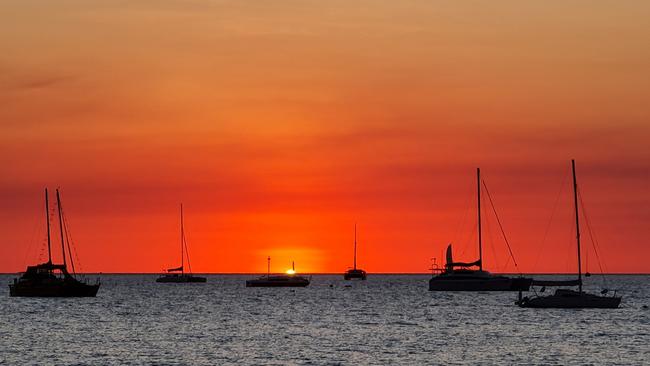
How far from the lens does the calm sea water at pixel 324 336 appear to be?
92.1 m

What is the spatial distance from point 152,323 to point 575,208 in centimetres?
5102

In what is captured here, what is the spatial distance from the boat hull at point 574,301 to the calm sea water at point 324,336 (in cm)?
142

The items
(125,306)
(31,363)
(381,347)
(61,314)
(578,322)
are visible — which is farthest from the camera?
(125,306)

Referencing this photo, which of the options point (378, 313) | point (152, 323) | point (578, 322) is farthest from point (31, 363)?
point (378, 313)

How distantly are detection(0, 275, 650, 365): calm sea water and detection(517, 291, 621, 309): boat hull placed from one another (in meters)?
1.42

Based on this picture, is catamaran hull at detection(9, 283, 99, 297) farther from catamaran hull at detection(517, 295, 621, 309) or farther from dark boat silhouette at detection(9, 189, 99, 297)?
catamaran hull at detection(517, 295, 621, 309)

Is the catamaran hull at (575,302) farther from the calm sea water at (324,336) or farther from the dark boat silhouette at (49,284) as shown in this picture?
the dark boat silhouette at (49,284)

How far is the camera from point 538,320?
13988cm

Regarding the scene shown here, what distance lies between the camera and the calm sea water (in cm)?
9206

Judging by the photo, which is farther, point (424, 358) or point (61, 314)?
point (61, 314)

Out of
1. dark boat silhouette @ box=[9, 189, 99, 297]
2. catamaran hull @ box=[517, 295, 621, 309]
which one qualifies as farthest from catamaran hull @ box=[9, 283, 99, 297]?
catamaran hull @ box=[517, 295, 621, 309]

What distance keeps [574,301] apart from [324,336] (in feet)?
151

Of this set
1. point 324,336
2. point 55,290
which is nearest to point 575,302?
point 324,336

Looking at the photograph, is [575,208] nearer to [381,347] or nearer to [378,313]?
[378,313]
